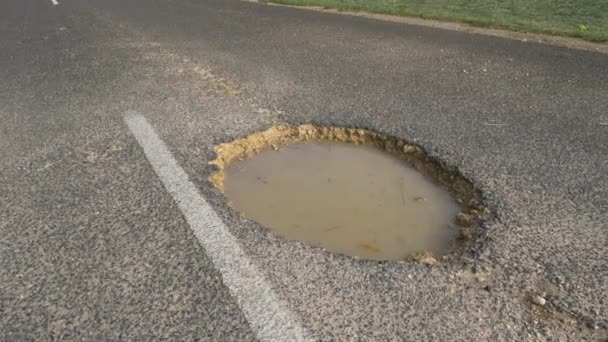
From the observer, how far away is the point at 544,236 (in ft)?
9.41

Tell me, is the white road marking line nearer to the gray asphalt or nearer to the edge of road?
the gray asphalt

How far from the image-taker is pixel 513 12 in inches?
412

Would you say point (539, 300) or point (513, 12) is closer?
point (539, 300)

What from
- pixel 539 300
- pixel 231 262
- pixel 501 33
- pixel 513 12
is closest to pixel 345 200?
pixel 231 262

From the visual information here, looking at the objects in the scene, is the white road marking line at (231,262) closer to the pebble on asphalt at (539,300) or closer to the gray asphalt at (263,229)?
the gray asphalt at (263,229)

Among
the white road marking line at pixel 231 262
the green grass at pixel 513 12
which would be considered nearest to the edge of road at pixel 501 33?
the green grass at pixel 513 12

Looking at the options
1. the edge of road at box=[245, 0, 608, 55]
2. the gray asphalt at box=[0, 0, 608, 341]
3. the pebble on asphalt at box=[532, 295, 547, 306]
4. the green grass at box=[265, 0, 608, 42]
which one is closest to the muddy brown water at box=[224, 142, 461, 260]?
the gray asphalt at box=[0, 0, 608, 341]

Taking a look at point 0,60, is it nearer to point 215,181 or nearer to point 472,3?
point 215,181

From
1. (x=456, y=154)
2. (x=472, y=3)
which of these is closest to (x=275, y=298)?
(x=456, y=154)

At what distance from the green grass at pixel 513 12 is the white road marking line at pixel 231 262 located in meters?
7.19

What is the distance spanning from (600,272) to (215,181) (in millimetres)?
2390

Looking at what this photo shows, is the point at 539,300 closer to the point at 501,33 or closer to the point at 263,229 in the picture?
the point at 263,229

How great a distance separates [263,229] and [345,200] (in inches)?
33.8

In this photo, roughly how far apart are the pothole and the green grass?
18.7ft
